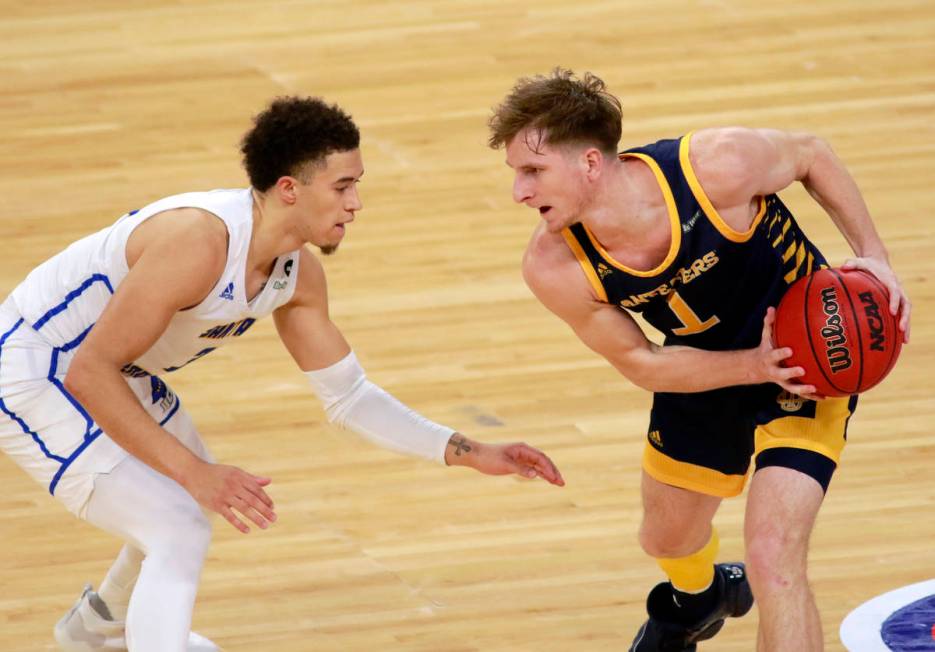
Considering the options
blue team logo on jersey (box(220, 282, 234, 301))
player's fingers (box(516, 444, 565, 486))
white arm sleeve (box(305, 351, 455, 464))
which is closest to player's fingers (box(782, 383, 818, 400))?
player's fingers (box(516, 444, 565, 486))

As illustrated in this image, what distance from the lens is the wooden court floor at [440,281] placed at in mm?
4855

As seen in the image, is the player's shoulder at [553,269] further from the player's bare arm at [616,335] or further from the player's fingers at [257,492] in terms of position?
the player's fingers at [257,492]

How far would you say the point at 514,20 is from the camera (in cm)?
949

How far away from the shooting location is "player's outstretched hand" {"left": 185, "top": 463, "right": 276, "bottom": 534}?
3674mm

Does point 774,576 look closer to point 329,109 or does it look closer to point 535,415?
point 329,109

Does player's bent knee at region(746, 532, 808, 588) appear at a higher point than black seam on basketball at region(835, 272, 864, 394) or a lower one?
lower

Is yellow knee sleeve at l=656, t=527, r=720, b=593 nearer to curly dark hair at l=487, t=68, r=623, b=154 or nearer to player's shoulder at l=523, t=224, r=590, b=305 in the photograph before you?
player's shoulder at l=523, t=224, r=590, b=305

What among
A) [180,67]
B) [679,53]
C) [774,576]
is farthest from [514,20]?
[774,576]

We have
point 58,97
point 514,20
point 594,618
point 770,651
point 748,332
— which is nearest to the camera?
point 770,651

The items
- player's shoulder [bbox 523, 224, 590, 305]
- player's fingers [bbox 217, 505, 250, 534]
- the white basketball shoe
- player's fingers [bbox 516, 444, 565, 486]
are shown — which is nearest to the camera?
player's fingers [bbox 217, 505, 250, 534]

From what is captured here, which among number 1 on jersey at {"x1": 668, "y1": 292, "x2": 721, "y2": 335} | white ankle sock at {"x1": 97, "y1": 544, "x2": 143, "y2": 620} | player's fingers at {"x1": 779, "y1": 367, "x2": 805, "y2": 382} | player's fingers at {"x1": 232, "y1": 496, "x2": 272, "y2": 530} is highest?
number 1 on jersey at {"x1": 668, "y1": 292, "x2": 721, "y2": 335}

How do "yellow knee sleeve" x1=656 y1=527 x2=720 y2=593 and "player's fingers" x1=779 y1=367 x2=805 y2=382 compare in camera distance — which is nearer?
"player's fingers" x1=779 y1=367 x2=805 y2=382

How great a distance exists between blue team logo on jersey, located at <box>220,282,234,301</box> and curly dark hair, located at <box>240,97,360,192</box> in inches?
9.9

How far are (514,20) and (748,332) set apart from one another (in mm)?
5708
